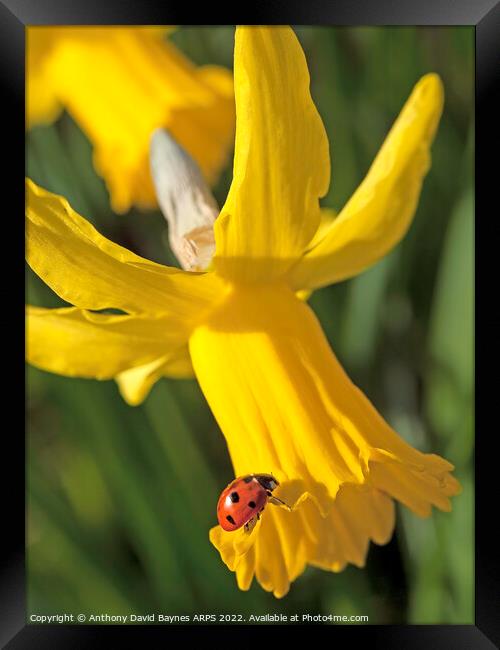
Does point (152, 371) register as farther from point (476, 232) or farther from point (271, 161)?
point (476, 232)

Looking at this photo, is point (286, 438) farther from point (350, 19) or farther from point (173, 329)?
point (350, 19)

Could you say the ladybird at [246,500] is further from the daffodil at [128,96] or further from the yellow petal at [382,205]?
the daffodil at [128,96]

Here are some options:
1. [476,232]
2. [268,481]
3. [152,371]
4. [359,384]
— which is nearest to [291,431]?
[268,481]

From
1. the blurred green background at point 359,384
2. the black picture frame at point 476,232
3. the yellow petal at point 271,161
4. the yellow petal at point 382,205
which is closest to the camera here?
the yellow petal at point 271,161

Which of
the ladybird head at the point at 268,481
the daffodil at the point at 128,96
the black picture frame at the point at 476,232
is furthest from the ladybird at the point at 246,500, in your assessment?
the daffodil at the point at 128,96

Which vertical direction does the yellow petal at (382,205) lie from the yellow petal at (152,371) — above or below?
above
